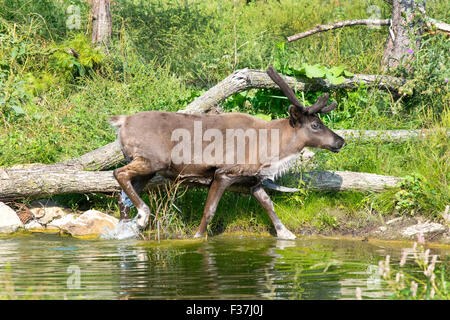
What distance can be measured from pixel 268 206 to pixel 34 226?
3.39 meters

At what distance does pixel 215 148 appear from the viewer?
27.7 ft

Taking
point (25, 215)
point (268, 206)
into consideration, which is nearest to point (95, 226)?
point (25, 215)

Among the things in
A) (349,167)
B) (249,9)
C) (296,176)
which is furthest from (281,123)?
(249,9)

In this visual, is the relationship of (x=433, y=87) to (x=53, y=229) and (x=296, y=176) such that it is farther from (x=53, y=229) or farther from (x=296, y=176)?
(x=53, y=229)

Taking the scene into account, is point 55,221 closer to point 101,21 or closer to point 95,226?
point 95,226

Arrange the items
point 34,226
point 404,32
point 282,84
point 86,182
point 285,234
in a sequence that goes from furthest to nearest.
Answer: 1. point 404,32
2. point 34,226
3. point 86,182
4. point 285,234
5. point 282,84

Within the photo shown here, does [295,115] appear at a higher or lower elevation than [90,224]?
higher

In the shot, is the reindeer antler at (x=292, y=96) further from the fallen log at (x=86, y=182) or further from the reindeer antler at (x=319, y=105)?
the fallen log at (x=86, y=182)

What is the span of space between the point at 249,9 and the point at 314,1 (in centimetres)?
174

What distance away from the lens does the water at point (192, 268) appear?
5363 mm

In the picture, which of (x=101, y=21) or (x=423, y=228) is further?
(x=101, y=21)
